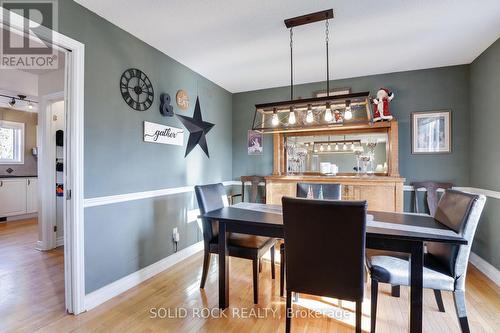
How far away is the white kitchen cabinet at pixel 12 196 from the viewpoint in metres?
4.89

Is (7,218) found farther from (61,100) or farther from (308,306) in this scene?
(308,306)

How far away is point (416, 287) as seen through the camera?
1.54 metres

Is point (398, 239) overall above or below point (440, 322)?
above

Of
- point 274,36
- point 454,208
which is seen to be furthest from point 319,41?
point 454,208

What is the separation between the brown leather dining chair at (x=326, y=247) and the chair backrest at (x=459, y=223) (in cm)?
66

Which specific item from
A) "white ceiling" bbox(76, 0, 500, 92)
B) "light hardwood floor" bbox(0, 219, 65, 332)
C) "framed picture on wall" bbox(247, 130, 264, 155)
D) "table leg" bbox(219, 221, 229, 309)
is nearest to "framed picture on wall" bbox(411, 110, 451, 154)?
"white ceiling" bbox(76, 0, 500, 92)

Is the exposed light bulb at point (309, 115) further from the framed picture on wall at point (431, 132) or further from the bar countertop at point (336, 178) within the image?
the framed picture on wall at point (431, 132)

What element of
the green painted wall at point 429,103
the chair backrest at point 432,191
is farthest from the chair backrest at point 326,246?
the green painted wall at point 429,103

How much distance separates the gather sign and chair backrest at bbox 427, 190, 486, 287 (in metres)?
2.77

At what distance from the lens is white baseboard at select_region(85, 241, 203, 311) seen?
83.0 inches

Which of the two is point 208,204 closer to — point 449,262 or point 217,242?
point 217,242

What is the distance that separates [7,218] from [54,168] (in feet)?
9.34

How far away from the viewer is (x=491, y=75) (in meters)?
2.67

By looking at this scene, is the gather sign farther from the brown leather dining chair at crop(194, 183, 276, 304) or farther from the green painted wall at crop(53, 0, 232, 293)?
the brown leather dining chair at crop(194, 183, 276, 304)
